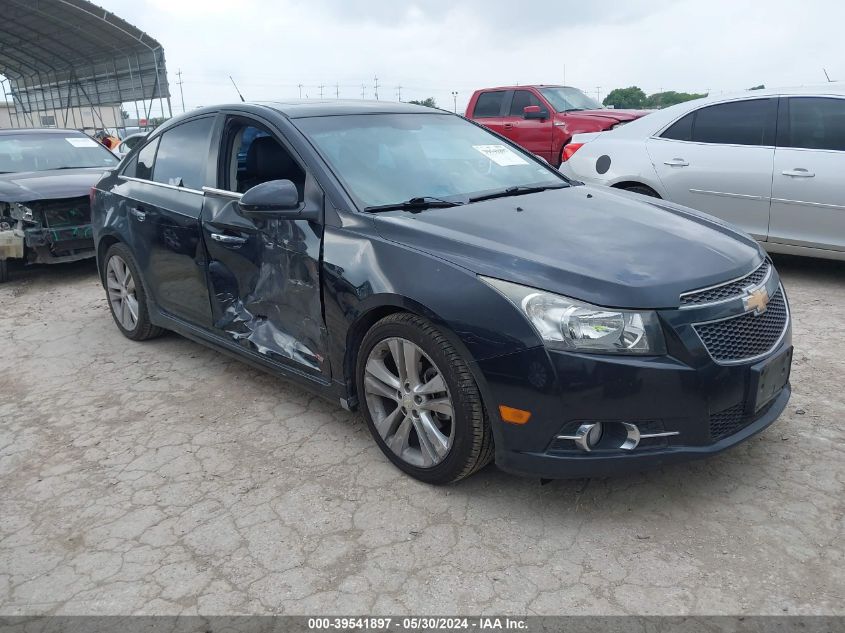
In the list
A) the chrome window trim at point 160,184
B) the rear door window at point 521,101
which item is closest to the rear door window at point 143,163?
the chrome window trim at point 160,184

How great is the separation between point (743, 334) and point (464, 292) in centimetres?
108

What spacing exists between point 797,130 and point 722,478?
3812 mm

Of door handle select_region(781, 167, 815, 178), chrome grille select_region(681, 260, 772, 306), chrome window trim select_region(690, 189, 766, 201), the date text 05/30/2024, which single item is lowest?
the date text 05/30/2024

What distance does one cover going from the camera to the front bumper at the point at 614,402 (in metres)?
2.53

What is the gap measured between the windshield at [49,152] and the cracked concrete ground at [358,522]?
16.0ft

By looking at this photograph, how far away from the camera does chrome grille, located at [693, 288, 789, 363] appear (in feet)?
8.63

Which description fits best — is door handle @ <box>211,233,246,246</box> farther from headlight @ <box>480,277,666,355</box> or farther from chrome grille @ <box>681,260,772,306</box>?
chrome grille @ <box>681,260,772,306</box>

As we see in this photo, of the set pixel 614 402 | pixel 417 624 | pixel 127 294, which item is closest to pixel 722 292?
pixel 614 402

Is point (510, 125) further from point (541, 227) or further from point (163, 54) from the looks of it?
point (163, 54)

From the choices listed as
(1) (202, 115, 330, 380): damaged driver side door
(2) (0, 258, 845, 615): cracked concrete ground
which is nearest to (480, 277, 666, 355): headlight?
(2) (0, 258, 845, 615): cracked concrete ground

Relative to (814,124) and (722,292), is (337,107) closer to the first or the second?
(722,292)

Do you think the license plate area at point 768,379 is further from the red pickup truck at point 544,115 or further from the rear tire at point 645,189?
the red pickup truck at point 544,115

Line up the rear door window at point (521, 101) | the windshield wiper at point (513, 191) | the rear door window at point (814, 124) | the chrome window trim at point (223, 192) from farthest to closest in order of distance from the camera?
the rear door window at point (521, 101), the rear door window at point (814, 124), the chrome window trim at point (223, 192), the windshield wiper at point (513, 191)

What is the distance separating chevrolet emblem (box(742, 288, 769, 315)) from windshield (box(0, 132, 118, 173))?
7.54 meters
